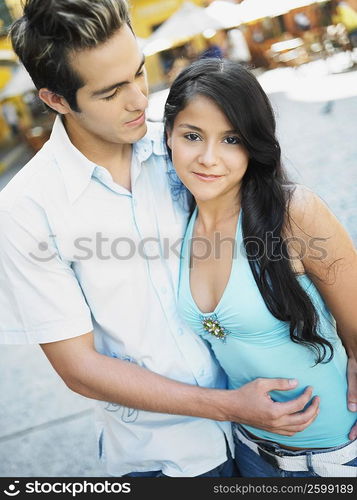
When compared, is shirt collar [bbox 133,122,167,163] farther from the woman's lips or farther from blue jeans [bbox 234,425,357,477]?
blue jeans [bbox 234,425,357,477]

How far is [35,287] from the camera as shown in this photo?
1.51 metres

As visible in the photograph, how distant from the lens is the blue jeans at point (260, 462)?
5.32 feet

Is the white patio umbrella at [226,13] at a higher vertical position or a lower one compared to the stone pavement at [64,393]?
higher

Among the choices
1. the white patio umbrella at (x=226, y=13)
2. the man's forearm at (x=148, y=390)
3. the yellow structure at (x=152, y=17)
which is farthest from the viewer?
the yellow structure at (x=152, y=17)

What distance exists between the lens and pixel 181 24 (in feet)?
43.7

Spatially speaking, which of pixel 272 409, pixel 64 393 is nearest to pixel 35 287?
pixel 272 409

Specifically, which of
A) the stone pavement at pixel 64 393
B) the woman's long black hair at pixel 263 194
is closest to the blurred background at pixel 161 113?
the stone pavement at pixel 64 393

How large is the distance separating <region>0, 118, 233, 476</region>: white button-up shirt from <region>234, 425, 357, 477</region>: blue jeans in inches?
2.9

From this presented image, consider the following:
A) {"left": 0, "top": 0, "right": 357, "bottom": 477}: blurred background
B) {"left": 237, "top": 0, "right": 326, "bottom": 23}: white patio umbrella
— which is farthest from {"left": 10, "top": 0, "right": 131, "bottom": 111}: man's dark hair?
{"left": 237, "top": 0, "right": 326, "bottom": 23}: white patio umbrella

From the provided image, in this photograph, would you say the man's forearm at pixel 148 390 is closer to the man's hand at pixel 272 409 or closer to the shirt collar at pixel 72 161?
the man's hand at pixel 272 409

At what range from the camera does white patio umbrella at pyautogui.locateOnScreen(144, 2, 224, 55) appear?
13211mm

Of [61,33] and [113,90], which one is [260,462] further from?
[61,33]

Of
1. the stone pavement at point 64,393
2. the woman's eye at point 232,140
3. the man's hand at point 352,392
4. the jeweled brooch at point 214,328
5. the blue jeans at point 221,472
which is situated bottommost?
the stone pavement at point 64,393

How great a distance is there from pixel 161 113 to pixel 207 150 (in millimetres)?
9822
